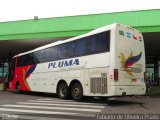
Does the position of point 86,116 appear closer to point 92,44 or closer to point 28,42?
point 92,44

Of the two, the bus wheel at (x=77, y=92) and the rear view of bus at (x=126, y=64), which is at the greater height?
the rear view of bus at (x=126, y=64)

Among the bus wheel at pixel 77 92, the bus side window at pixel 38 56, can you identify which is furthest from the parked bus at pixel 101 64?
the bus side window at pixel 38 56

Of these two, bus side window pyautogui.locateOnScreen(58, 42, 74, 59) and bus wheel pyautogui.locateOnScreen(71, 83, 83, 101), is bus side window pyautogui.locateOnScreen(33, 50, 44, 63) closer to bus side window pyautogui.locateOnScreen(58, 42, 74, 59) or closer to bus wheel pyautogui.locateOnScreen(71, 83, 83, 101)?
bus side window pyautogui.locateOnScreen(58, 42, 74, 59)

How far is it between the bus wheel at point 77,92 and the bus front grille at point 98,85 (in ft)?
3.76

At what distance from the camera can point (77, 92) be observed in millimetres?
16969

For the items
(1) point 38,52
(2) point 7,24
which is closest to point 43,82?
(1) point 38,52

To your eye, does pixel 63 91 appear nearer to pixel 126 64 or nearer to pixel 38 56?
pixel 38 56

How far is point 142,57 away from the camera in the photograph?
52.6 feet

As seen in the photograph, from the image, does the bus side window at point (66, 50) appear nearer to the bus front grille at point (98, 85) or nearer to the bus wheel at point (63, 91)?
the bus wheel at point (63, 91)

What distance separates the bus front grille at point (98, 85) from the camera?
14.8 meters

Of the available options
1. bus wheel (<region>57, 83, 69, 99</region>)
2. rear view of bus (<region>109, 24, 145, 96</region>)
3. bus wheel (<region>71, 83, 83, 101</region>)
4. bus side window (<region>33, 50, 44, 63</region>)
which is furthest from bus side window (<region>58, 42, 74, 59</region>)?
rear view of bus (<region>109, 24, 145, 96</region>)

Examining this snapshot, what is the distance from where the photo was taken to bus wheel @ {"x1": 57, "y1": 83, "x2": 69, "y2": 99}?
18.1 metres

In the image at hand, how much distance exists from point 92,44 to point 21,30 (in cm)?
1364

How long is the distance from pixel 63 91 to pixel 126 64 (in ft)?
16.2
